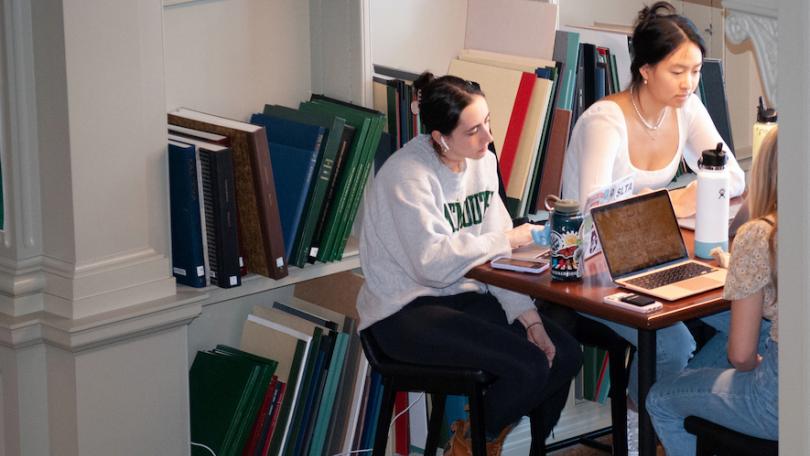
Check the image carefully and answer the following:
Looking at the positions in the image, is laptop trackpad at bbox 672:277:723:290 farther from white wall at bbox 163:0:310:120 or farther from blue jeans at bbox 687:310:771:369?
white wall at bbox 163:0:310:120

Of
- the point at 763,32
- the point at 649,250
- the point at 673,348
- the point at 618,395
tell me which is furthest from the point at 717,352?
the point at 763,32

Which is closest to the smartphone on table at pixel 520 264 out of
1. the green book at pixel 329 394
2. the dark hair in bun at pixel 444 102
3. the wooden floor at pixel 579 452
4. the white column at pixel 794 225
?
the dark hair in bun at pixel 444 102

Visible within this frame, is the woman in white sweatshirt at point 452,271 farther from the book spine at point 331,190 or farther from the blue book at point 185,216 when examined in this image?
the blue book at point 185,216

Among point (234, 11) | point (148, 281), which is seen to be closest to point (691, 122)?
point (234, 11)

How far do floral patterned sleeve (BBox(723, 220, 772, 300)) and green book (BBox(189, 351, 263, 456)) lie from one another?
4.27ft

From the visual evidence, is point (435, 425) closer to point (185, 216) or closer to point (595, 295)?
point (595, 295)

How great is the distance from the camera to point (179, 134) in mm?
2908

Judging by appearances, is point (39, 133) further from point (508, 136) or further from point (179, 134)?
point (508, 136)

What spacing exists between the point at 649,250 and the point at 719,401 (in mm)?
A: 437

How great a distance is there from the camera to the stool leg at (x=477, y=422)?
8.77 ft

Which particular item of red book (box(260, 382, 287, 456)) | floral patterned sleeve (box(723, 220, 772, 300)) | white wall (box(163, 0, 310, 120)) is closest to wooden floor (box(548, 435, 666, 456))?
red book (box(260, 382, 287, 456))

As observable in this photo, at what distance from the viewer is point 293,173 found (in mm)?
2982

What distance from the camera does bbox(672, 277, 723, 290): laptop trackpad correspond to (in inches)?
99.7

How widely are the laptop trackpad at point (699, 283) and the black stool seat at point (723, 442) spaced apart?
0.28m
